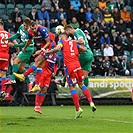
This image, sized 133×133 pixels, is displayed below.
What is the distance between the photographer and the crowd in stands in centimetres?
2725

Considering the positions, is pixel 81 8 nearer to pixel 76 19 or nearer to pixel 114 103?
pixel 76 19

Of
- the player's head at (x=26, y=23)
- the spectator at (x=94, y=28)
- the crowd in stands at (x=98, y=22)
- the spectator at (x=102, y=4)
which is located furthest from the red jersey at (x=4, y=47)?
the spectator at (x=102, y=4)

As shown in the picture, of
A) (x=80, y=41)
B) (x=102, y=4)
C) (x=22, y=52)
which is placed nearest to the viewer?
(x=80, y=41)

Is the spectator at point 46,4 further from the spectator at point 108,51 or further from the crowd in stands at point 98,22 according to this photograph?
the spectator at point 108,51

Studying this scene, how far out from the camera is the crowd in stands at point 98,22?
27.2 meters

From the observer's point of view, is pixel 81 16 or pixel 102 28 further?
pixel 81 16

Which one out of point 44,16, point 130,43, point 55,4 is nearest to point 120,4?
point 130,43

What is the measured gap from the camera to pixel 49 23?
2845 centimetres

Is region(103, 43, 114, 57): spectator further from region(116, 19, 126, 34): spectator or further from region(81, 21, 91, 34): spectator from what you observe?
region(116, 19, 126, 34): spectator

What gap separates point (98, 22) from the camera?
1162 inches

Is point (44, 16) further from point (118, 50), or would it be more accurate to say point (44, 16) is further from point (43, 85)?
point (43, 85)

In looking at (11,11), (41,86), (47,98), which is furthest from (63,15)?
(41,86)

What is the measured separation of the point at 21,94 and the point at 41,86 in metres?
6.91

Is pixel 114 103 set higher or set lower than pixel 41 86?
lower
